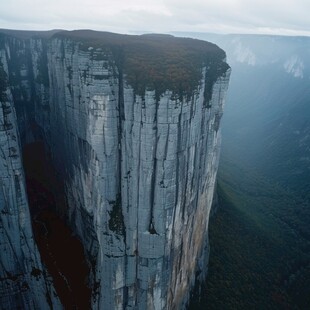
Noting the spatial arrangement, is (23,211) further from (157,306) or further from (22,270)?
(157,306)

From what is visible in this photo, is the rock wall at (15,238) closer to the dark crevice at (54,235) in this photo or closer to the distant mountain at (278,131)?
the dark crevice at (54,235)

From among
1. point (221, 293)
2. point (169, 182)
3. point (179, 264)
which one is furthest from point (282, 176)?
point (169, 182)

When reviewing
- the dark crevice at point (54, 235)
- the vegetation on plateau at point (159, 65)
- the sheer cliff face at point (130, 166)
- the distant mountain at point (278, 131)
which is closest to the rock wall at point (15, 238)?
the sheer cliff face at point (130, 166)

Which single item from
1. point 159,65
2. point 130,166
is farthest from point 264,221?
point 159,65

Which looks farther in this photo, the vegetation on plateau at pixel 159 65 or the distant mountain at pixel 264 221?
the distant mountain at pixel 264 221

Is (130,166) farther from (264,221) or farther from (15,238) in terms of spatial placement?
(264,221)

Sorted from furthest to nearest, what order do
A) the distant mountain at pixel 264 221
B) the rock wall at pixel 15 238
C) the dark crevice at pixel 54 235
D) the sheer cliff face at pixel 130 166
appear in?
the distant mountain at pixel 264 221
the dark crevice at pixel 54 235
the rock wall at pixel 15 238
the sheer cliff face at pixel 130 166

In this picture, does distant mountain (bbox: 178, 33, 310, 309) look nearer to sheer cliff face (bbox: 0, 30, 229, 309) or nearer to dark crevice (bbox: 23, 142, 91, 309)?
sheer cliff face (bbox: 0, 30, 229, 309)

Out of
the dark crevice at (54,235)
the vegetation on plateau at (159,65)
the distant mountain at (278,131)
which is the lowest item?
the distant mountain at (278,131)

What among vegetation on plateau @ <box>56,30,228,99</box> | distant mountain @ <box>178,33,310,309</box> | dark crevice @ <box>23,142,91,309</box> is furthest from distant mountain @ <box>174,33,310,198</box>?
dark crevice @ <box>23,142,91,309</box>
